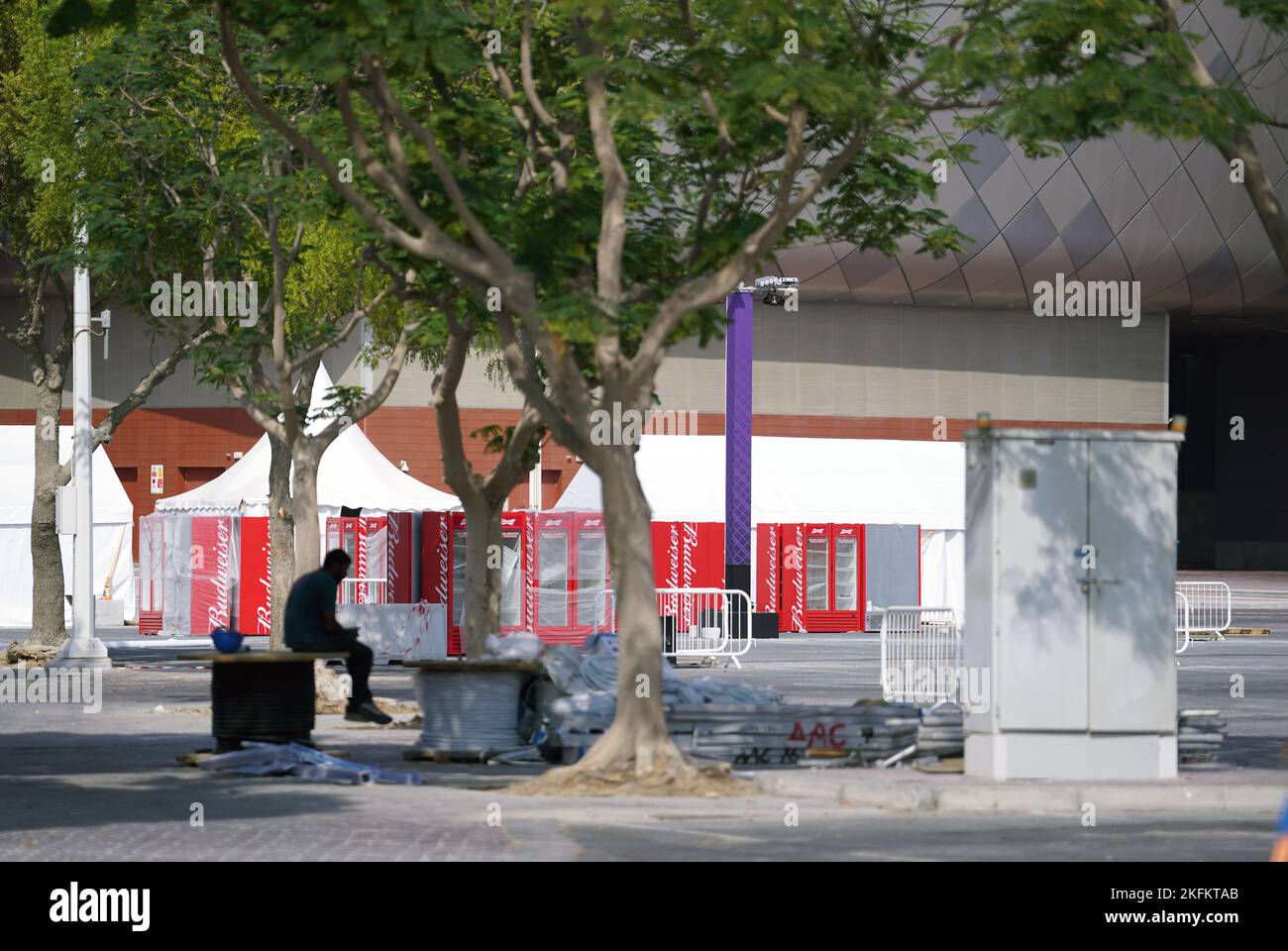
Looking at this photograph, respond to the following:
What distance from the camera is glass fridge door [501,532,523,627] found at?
36.4 metres

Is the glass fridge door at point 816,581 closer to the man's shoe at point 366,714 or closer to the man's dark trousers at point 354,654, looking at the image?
the man's dark trousers at point 354,654

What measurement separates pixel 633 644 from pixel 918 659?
7800 millimetres

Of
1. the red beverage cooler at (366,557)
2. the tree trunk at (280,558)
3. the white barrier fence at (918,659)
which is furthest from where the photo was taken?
the red beverage cooler at (366,557)

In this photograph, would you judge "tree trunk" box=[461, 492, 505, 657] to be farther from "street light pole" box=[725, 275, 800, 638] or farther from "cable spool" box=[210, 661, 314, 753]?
"street light pole" box=[725, 275, 800, 638]

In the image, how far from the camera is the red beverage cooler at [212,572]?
4156cm

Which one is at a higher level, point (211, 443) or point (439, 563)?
point (211, 443)

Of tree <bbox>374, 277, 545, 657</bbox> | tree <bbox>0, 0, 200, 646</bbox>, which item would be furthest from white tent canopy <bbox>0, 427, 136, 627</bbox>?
tree <bbox>374, 277, 545, 657</bbox>

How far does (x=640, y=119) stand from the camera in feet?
50.8

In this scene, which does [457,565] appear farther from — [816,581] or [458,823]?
[458,823]

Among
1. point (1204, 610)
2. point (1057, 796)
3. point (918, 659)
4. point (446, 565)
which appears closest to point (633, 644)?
point (1057, 796)

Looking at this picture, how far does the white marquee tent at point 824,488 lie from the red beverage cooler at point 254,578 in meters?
10.3

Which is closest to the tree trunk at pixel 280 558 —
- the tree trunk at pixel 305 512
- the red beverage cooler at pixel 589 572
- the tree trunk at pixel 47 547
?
the tree trunk at pixel 305 512
